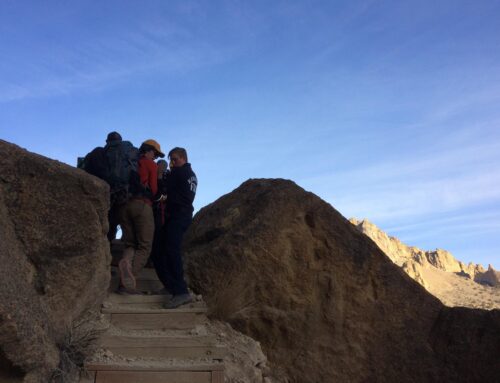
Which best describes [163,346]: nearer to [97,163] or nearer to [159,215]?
[159,215]

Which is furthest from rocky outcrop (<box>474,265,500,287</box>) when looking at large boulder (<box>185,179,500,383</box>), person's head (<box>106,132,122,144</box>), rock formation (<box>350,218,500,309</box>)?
person's head (<box>106,132,122,144</box>)

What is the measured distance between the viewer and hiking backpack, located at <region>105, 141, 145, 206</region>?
648 centimetres

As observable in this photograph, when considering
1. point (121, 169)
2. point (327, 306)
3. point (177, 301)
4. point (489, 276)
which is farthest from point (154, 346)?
point (489, 276)

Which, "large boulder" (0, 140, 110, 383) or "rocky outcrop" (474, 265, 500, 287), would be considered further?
"rocky outcrop" (474, 265, 500, 287)

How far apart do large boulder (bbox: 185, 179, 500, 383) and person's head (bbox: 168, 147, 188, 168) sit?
4.02 feet

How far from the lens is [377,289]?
7152 millimetres

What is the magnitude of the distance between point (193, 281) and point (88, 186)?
2.37m

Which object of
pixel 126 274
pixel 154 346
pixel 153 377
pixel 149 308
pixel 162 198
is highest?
pixel 162 198

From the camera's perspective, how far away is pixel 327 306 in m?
6.99

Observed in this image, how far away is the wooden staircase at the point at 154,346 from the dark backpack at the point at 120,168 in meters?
1.28

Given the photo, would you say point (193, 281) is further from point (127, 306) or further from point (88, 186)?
point (88, 186)

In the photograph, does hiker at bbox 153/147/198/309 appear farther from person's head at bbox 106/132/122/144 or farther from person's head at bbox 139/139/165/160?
person's head at bbox 106/132/122/144

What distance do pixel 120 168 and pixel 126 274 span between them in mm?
1345

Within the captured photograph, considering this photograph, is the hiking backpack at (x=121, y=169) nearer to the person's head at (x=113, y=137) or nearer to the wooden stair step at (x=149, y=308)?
the person's head at (x=113, y=137)
